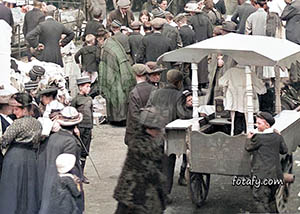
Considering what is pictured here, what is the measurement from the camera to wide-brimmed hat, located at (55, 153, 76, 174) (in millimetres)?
10484

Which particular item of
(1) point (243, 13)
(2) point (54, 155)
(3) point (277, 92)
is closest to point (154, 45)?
(1) point (243, 13)

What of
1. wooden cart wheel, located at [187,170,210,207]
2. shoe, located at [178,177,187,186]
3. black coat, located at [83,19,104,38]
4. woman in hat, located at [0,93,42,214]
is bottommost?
shoe, located at [178,177,187,186]

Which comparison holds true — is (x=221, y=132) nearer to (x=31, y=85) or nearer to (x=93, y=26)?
(x=31, y=85)

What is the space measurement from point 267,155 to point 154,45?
6954 millimetres

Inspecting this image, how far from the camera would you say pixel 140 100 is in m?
13.9

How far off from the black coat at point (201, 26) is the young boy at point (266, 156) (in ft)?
30.0

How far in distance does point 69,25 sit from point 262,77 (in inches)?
450

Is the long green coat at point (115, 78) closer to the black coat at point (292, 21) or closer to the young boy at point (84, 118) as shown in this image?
the black coat at point (292, 21)

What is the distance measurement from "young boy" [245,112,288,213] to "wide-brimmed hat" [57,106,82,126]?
2.16 metres

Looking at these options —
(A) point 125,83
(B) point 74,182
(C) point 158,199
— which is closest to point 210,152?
(B) point 74,182

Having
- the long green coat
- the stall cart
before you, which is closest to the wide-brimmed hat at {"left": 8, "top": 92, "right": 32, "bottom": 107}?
the stall cart

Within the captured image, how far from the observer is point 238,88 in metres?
12.5

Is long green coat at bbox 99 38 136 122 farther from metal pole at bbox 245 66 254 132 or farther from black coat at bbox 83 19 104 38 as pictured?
metal pole at bbox 245 66 254 132

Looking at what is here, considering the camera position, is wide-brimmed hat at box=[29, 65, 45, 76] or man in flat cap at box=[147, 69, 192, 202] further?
wide-brimmed hat at box=[29, 65, 45, 76]
